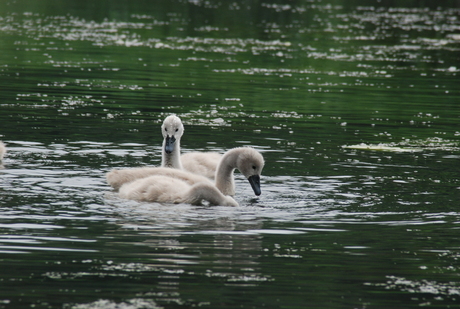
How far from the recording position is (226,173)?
12.0 meters

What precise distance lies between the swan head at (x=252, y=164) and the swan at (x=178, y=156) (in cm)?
129

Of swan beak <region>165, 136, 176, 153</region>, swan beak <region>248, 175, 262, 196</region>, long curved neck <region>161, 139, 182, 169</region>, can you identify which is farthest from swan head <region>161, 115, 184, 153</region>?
swan beak <region>248, 175, 262, 196</region>

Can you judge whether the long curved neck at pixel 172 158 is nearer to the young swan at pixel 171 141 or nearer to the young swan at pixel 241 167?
the young swan at pixel 171 141

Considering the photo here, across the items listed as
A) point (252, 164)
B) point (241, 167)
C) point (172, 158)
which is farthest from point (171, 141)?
point (252, 164)

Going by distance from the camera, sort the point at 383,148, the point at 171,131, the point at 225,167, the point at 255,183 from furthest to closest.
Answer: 1. the point at 383,148
2. the point at 171,131
3. the point at 225,167
4. the point at 255,183

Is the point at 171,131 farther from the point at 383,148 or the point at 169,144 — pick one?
the point at 383,148

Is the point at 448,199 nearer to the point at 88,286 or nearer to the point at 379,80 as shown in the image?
the point at 88,286

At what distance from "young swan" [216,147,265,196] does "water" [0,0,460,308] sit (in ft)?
0.86

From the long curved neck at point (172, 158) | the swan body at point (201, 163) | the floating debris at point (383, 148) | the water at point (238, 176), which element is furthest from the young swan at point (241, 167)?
the floating debris at point (383, 148)

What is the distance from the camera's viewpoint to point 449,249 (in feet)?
29.6

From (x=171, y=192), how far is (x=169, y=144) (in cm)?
179

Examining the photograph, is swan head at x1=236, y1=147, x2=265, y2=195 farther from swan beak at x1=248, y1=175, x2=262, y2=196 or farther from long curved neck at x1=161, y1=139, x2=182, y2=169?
long curved neck at x1=161, y1=139, x2=182, y2=169

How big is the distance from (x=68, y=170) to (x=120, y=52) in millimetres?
18960

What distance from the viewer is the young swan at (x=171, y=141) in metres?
12.7
